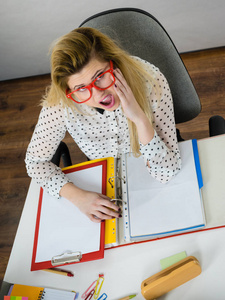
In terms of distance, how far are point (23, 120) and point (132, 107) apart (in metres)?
1.77

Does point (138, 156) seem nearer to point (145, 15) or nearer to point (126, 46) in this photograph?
point (126, 46)

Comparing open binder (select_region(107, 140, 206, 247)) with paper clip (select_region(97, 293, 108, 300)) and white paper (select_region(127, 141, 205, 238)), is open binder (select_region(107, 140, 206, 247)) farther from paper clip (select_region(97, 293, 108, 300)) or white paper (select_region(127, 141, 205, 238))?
paper clip (select_region(97, 293, 108, 300))

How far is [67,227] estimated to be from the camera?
1045 mm

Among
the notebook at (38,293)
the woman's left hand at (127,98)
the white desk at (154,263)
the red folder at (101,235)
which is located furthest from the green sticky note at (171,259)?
the woman's left hand at (127,98)

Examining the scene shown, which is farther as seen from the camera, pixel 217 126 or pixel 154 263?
pixel 217 126

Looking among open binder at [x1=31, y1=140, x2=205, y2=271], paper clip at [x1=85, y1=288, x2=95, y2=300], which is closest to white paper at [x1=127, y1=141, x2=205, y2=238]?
open binder at [x1=31, y1=140, x2=205, y2=271]

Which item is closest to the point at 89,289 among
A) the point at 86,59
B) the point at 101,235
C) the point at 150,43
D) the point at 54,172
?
the point at 101,235

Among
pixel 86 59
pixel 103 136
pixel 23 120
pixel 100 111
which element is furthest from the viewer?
pixel 23 120

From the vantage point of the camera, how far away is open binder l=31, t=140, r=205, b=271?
94cm

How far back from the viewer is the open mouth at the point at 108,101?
99 cm

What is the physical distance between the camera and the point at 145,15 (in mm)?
1174

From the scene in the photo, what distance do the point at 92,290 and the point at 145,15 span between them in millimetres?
1012

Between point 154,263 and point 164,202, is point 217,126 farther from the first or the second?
point 154,263

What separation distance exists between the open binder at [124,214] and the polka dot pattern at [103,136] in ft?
0.16
